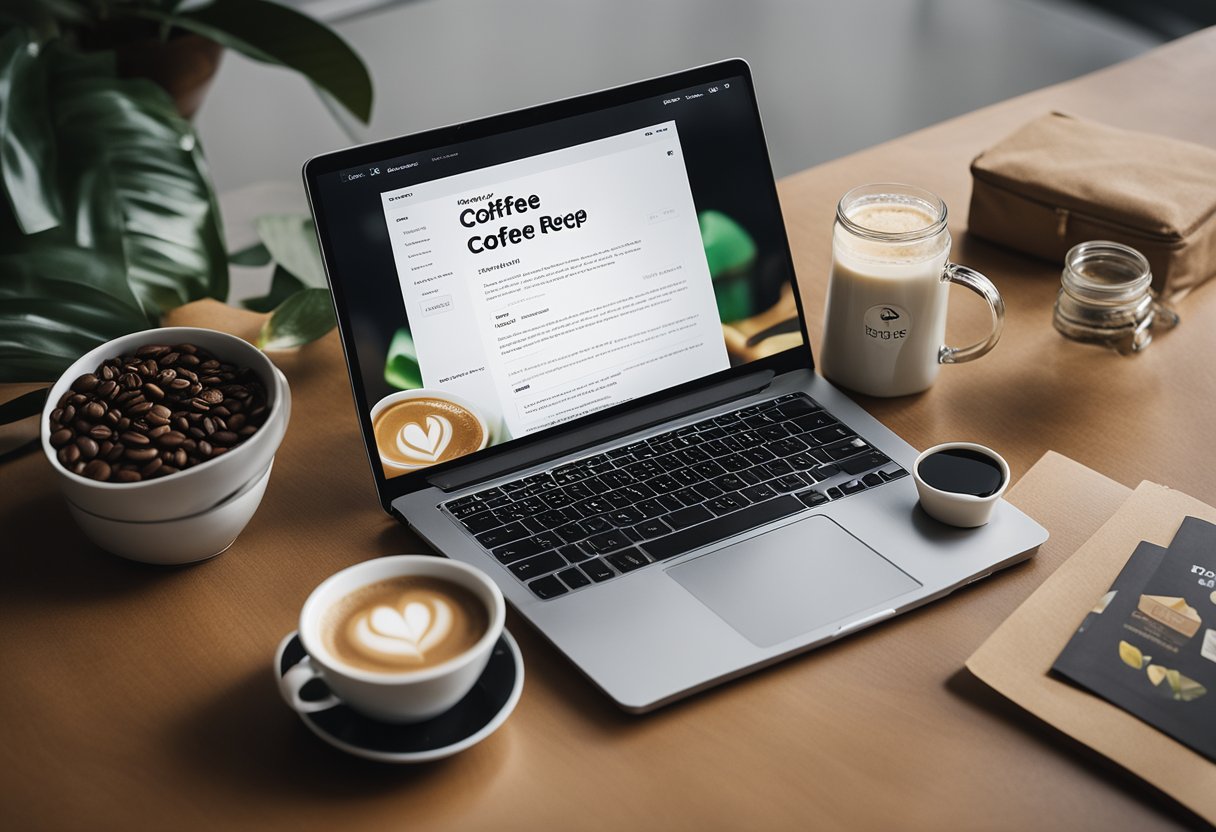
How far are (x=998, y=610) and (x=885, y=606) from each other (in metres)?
0.09

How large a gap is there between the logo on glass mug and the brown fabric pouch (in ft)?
1.04

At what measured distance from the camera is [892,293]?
108cm

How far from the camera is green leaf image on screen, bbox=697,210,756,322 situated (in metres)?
1.09

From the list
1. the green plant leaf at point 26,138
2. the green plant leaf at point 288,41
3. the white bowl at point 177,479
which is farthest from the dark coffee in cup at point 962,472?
the green plant leaf at point 288,41

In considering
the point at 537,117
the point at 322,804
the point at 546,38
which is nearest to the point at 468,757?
the point at 322,804

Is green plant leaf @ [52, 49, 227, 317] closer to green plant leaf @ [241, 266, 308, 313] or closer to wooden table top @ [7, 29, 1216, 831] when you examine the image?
green plant leaf @ [241, 266, 308, 313]

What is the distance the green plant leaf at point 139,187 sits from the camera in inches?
49.1

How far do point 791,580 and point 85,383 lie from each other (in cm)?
58

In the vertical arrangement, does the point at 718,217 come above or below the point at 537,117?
below

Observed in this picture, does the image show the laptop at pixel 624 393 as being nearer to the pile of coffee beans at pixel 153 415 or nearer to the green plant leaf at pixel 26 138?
the pile of coffee beans at pixel 153 415

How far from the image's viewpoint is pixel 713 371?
1094 mm

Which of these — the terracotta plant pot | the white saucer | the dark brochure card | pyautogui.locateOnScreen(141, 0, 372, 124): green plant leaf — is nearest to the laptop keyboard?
the white saucer

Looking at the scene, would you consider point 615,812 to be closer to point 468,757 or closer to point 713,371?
point 468,757

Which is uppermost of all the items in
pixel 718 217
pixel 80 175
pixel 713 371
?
pixel 80 175
